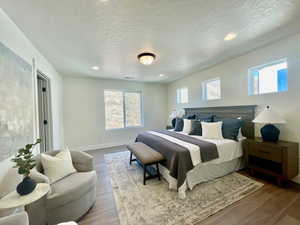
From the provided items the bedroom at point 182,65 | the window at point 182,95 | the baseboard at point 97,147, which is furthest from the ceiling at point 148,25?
the baseboard at point 97,147

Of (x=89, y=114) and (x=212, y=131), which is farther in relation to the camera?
(x=89, y=114)

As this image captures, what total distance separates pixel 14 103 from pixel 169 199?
7.75ft

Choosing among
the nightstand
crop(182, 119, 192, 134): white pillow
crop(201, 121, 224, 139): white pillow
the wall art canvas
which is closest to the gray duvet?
crop(201, 121, 224, 139): white pillow

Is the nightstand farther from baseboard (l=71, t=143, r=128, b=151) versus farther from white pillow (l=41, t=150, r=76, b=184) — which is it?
baseboard (l=71, t=143, r=128, b=151)

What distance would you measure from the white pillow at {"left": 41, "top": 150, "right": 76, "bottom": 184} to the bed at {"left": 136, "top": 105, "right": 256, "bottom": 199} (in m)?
1.50

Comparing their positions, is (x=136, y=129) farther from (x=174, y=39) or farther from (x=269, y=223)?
(x=269, y=223)

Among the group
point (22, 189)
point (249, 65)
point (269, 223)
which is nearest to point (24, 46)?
point (22, 189)

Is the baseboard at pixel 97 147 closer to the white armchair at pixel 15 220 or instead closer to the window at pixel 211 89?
the window at pixel 211 89

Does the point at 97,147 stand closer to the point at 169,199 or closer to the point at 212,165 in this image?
the point at 169,199

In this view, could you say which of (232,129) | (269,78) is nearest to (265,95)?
(269,78)

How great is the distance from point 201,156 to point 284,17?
2.23 m

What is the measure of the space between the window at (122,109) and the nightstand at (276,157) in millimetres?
3851

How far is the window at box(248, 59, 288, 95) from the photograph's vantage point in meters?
2.43

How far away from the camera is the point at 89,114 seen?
461 cm
